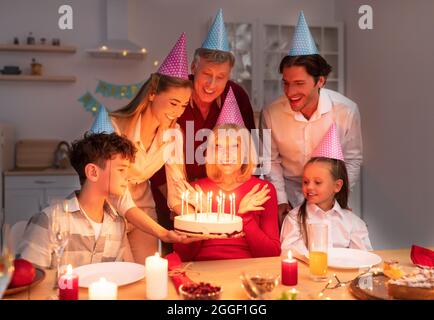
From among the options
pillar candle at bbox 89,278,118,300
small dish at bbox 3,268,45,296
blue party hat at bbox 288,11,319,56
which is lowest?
small dish at bbox 3,268,45,296

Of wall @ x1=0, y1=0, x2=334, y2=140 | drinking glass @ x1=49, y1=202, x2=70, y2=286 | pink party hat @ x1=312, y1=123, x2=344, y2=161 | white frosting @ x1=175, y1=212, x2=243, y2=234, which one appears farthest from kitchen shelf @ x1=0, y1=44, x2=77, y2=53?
drinking glass @ x1=49, y1=202, x2=70, y2=286

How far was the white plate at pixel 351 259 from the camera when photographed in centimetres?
140

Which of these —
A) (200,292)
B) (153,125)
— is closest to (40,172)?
(153,125)

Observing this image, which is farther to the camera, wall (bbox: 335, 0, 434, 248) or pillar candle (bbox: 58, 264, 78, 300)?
wall (bbox: 335, 0, 434, 248)

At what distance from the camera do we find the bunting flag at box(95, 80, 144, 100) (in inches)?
170

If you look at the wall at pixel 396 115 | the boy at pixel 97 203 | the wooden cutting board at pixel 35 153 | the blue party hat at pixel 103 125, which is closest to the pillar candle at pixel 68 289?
the boy at pixel 97 203

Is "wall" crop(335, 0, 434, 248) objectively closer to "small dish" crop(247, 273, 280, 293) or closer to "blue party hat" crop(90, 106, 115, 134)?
"blue party hat" crop(90, 106, 115, 134)

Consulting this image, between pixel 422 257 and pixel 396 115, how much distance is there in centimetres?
232

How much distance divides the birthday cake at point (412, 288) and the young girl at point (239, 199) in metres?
0.76

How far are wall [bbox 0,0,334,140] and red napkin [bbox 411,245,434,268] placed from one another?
3.23 m

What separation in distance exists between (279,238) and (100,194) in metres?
0.76

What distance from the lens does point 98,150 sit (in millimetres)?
1684

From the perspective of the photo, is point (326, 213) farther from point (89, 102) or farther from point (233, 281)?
point (89, 102)

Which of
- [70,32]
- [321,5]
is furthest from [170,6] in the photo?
[321,5]
